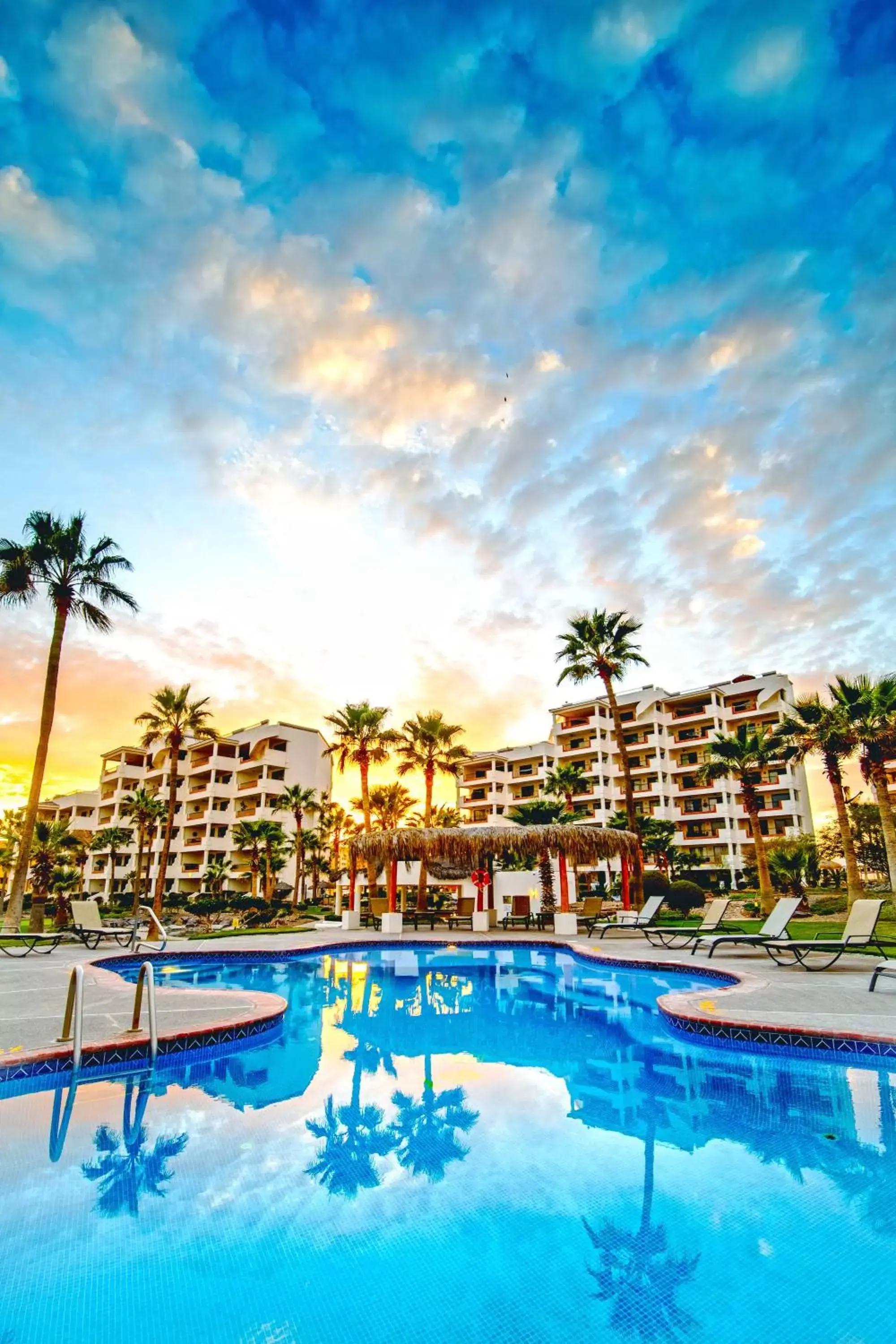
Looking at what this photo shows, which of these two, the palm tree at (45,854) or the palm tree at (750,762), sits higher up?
the palm tree at (750,762)

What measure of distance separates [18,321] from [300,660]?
13.8 m

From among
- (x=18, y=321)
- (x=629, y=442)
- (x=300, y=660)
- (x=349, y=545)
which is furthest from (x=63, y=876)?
(x=629, y=442)

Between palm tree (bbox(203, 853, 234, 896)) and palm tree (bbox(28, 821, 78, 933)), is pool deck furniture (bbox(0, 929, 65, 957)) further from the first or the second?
palm tree (bbox(203, 853, 234, 896))

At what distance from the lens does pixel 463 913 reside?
102ft

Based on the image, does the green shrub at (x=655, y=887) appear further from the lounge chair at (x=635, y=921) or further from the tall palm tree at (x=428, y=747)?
the tall palm tree at (x=428, y=747)

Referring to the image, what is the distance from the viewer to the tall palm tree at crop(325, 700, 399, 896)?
114ft

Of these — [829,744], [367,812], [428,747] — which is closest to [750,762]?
[829,744]

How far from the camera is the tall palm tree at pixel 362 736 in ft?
114

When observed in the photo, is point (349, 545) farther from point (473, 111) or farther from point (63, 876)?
point (63, 876)

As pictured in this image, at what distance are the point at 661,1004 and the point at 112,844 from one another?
48848 mm

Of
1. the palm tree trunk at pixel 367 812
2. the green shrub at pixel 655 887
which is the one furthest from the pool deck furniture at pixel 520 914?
the palm tree trunk at pixel 367 812

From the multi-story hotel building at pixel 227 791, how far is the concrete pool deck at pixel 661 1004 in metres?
36.8

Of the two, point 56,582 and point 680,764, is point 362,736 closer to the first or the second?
point 56,582

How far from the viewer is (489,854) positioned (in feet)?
79.4
